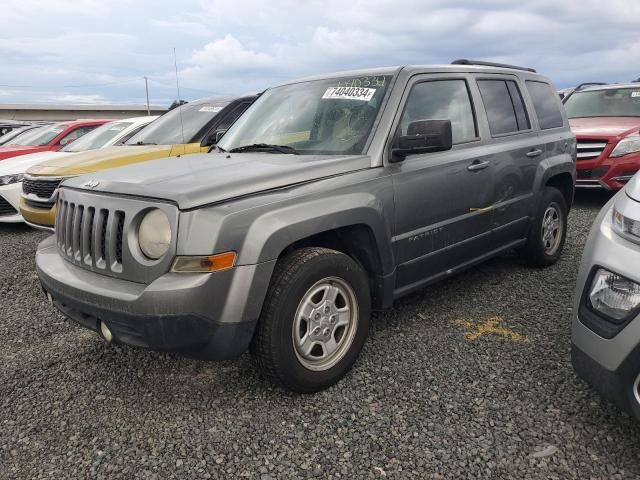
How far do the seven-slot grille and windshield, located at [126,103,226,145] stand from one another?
3409 mm

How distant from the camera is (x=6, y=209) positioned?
711 cm

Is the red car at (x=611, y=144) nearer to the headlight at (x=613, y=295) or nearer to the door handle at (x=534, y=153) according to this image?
the door handle at (x=534, y=153)

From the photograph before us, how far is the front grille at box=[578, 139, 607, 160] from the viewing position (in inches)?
284

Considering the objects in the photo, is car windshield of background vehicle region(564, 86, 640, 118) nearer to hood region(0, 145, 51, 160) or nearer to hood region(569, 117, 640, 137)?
hood region(569, 117, 640, 137)

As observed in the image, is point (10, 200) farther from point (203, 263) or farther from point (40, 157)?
point (203, 263)

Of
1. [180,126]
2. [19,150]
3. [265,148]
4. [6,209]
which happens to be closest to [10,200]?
[6,209]

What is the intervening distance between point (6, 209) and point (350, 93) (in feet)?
19.6

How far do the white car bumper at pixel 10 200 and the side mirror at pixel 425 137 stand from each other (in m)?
6.15

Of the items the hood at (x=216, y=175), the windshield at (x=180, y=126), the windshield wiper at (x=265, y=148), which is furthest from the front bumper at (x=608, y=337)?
the windshield at (x=180, y=126)

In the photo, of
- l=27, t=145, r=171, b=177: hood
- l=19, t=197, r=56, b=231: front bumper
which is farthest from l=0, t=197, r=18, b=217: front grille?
l=27, t=145, r=171, b=177: hood

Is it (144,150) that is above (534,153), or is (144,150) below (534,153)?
below

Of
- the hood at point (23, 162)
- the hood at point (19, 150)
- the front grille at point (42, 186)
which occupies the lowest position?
the hood at point (19, 150)

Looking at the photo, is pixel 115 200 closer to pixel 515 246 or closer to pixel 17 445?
pixel 17 445

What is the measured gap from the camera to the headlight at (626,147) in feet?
23.0
